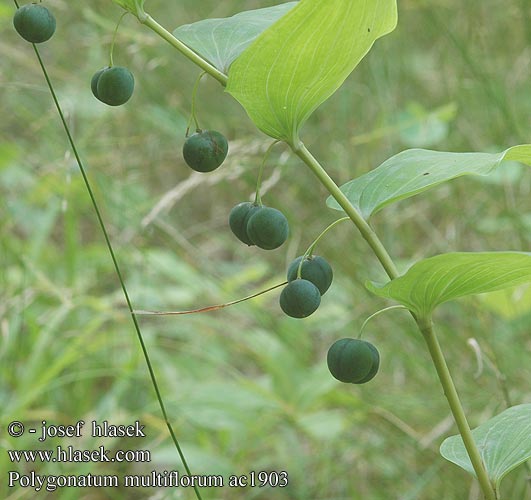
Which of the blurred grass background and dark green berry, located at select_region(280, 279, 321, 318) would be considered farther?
the blurred grass background

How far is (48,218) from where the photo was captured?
7.84 feet

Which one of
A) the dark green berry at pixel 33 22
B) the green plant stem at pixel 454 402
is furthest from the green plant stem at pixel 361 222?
the dark green berry at pixel 33 22

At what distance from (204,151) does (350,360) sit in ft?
0.86

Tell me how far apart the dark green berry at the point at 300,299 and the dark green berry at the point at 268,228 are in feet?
0.16

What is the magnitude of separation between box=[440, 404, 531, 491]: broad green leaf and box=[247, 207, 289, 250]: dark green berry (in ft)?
1.08

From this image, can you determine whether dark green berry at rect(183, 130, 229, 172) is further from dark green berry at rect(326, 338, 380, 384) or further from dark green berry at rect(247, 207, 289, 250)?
dark green berry at rect(326, 338, 380, 384)

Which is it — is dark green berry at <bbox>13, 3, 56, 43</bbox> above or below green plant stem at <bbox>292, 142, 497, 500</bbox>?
above

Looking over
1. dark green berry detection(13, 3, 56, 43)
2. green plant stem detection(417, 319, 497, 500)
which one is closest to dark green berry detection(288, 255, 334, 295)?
green plant stem detection(417, 319, 497, 500)

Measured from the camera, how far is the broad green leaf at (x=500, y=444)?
800mm

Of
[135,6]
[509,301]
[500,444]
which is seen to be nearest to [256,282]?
[509,301]

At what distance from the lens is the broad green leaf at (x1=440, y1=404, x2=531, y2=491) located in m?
0.80

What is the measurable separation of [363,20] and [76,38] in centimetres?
285

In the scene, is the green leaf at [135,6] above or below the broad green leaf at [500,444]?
above

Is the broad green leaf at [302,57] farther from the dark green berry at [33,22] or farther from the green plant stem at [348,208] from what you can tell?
the dark green berry at [33,22]
